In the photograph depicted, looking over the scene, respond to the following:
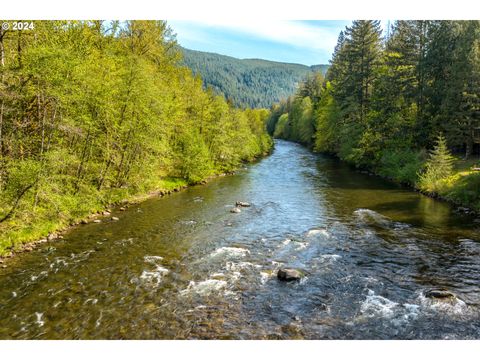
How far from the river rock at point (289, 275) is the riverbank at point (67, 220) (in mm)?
12438

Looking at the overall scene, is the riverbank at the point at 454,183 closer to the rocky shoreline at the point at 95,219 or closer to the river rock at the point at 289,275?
the river rock at the point at 289,275

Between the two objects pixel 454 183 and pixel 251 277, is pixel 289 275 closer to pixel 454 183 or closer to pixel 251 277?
pixel 251 277

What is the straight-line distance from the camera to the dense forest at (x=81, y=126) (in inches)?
734

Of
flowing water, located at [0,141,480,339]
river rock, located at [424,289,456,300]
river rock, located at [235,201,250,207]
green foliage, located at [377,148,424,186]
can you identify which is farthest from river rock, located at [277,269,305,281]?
green foliage, located at [377,148,424,186]

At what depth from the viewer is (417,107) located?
47438 millimetres

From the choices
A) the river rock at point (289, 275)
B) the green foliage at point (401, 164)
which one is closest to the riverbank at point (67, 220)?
the river rock at point (289, 275)

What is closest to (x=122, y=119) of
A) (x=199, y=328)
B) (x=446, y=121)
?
(x=199, y=328)

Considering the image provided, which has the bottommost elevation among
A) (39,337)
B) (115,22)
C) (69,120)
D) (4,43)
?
(39,337)

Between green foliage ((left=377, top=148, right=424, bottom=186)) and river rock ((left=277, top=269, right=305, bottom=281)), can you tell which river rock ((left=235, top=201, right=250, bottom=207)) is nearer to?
river rock ((left=277, top=269, right=305, bottom=281))

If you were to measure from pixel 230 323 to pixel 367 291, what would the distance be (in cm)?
584

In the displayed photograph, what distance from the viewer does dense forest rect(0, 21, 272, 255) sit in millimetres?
18641

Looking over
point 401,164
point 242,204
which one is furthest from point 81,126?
point 401,164

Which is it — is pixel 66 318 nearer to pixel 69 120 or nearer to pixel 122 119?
pixel 69 120

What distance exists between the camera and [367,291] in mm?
14438
